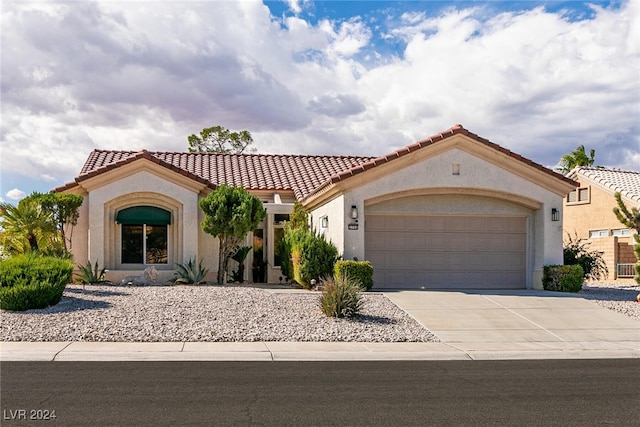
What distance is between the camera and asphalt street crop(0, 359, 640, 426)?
7824 millimetres

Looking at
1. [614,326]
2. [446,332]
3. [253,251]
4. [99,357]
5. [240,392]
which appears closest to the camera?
[240,392]

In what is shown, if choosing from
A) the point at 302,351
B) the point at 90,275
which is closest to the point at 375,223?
the point at 90,275

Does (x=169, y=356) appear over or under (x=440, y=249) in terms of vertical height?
under

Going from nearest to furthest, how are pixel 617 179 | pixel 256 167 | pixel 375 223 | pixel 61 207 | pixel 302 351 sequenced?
pixel 302 351
pixel 61 207
pixel 375 223
pixel 256 167
pixel 617 179

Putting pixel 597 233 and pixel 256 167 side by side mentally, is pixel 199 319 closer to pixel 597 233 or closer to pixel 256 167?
pixel 256 167

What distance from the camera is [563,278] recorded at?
20812 millimetres

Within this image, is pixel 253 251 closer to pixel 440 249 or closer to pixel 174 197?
pixel 174 197

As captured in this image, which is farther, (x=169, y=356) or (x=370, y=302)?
(x=370, y=302)

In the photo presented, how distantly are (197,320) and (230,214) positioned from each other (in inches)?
258

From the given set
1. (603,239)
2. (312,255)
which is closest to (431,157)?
(312,255)

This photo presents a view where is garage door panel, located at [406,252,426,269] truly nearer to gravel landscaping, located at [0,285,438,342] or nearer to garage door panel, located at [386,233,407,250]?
garage door panel, located at [386,233,407,250]

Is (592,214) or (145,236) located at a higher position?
(592,214)

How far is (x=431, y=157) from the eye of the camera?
822 inches

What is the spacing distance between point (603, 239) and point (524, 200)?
1411cm
